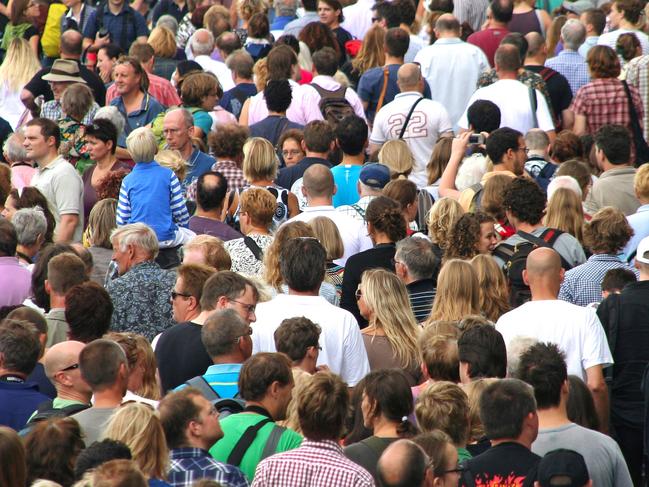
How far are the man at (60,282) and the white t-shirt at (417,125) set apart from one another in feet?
14.7

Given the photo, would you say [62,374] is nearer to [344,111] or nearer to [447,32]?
[344,111]

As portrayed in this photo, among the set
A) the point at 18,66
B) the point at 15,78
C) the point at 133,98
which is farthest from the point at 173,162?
the point at 18,66

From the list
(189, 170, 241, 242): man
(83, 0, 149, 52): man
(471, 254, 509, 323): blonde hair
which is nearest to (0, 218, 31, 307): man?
(189, 170, 241, 242): man

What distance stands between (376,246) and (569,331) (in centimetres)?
180

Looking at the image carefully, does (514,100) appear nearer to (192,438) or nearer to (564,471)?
(192,438)

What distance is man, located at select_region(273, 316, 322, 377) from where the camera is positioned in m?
6.64

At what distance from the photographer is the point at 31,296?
8375 millimetres

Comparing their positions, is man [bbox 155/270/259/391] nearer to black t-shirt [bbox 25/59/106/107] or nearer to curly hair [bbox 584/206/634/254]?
curly hair [bbox 584/206/634/254]

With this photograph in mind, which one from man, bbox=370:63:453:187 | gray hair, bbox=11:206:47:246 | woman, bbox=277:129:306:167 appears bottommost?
gray hair, bbox=11:206:47:246

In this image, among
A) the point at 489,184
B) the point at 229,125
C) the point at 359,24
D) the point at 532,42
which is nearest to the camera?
the point at 489,184

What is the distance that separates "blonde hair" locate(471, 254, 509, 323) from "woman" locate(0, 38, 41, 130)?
22.9ft

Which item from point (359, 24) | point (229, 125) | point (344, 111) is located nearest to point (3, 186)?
point (229, 125)

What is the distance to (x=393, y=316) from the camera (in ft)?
24.5

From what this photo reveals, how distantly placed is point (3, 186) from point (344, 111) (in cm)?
350
